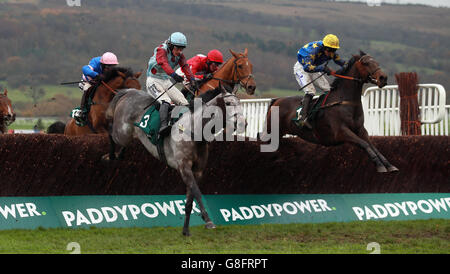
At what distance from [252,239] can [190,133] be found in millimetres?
1503

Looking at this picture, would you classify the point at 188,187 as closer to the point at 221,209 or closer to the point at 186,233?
the point at 186,233

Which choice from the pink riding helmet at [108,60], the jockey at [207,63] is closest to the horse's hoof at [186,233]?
Result: the jockey at [207,63]

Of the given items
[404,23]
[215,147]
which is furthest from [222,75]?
[404,23]

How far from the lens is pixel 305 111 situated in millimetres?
10922

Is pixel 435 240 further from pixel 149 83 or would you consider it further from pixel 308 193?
pixel 149 83

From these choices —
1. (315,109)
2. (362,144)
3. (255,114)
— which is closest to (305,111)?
(315,109)

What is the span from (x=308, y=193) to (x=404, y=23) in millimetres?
70929

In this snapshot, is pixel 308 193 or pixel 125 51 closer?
pixel 308 193

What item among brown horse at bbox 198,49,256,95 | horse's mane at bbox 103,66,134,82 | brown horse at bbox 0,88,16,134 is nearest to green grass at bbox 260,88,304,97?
brown horse at bbox 0,88,16,134

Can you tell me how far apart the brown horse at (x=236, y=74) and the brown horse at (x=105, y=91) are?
150 cm

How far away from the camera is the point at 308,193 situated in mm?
10547

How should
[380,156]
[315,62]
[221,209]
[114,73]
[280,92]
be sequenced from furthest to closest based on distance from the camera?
[280,92] < [114,73] < [315,62] < [221,209] < [380,156]

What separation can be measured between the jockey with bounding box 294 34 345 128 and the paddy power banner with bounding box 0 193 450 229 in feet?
4.27

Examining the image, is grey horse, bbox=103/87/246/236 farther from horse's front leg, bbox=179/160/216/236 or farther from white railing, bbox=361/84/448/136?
white railing, bbox=361/84/448/136
